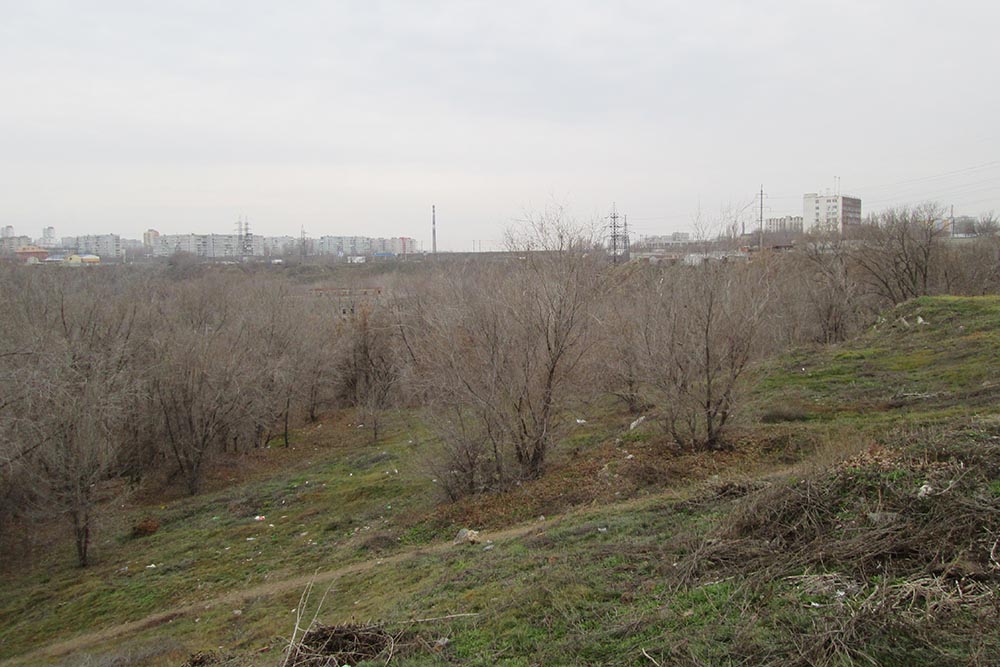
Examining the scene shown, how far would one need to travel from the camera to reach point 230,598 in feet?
31.7

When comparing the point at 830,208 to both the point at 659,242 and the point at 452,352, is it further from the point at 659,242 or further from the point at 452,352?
the point at 452,352

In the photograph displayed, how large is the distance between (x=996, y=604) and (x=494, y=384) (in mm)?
8383

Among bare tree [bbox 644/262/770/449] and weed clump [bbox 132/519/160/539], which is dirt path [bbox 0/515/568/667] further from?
weed clump [bbox 132/519/160/539]

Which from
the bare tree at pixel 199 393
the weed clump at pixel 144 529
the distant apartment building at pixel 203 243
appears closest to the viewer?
the weed clump at pixel 144 529

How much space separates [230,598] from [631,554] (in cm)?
661

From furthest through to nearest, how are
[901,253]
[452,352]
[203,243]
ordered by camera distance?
1. [203,243]
2. [901,253]
3. [452,352]

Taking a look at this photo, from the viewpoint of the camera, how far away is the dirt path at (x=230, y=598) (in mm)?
9148

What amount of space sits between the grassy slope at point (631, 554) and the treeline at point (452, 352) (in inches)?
50.0

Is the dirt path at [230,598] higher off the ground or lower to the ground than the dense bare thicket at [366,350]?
lower

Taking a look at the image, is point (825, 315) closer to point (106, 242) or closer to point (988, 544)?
point (988, 544)

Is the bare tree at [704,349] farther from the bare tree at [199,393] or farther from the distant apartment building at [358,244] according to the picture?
the distant apartment building at [358,244]

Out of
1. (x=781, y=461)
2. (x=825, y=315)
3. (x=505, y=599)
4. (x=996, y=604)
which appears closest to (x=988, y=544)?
(x=996, y=604)

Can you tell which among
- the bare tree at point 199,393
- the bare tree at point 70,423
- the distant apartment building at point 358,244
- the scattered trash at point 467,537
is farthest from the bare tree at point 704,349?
the distant apartment building at point 358,244

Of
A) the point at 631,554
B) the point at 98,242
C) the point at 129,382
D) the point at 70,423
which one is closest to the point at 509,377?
the point at 631,554
